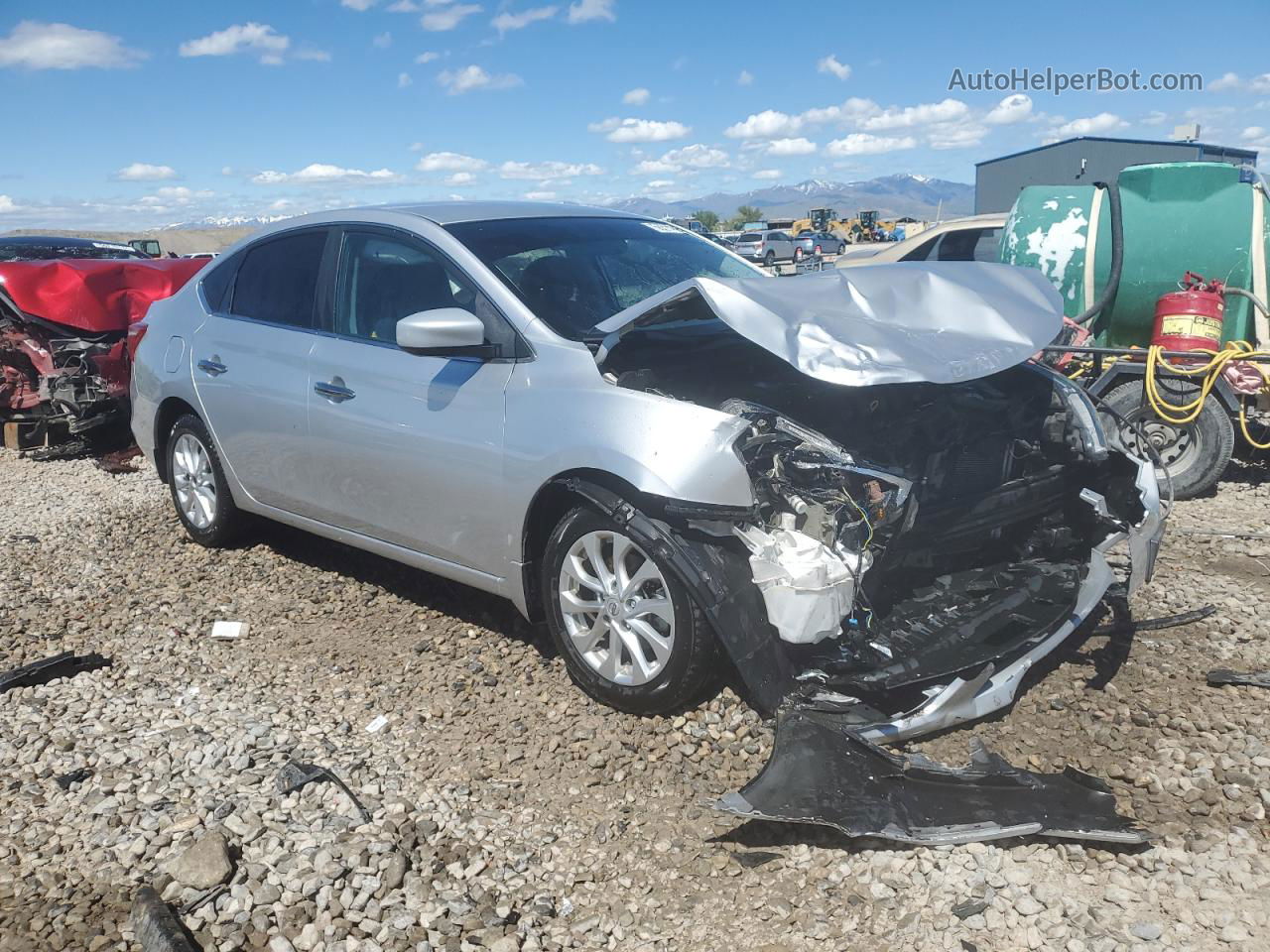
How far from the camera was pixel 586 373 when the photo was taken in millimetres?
3541

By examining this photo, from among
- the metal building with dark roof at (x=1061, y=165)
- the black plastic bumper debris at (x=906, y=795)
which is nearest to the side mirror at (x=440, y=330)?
the black plastic bumper debris at (x=906, y=795)

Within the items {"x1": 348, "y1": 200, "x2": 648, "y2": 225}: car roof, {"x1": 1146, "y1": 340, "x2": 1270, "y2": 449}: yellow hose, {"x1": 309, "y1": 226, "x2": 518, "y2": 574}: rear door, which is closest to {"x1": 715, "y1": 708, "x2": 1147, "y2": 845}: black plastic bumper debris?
{"x1": 309, "y1": 226, "x2": 518, "y2": 574}: rear door

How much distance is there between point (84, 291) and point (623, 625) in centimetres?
724

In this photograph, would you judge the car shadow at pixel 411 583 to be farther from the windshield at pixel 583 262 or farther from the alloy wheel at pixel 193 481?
the windshield at pixel 583 262

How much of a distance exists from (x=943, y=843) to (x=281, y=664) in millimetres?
2818

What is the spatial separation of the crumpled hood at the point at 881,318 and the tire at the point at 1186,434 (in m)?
2.81

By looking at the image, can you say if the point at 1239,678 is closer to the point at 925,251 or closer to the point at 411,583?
the point at 411,583

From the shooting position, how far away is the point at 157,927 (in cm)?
257

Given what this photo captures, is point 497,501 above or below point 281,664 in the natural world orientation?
above

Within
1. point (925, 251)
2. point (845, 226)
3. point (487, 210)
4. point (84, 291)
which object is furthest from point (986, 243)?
point (845, 226)

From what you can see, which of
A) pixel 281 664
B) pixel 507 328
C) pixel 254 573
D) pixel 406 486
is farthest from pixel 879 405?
pixel 254 573

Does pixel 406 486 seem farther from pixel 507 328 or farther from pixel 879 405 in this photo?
pixel 879 405

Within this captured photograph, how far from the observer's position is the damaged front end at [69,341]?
8500mm

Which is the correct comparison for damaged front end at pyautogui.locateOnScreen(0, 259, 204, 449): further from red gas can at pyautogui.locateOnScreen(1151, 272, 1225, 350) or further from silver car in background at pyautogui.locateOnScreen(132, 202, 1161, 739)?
red gas can at pyautogui.locateOnScreen(1151, 272, 1225, 350)
